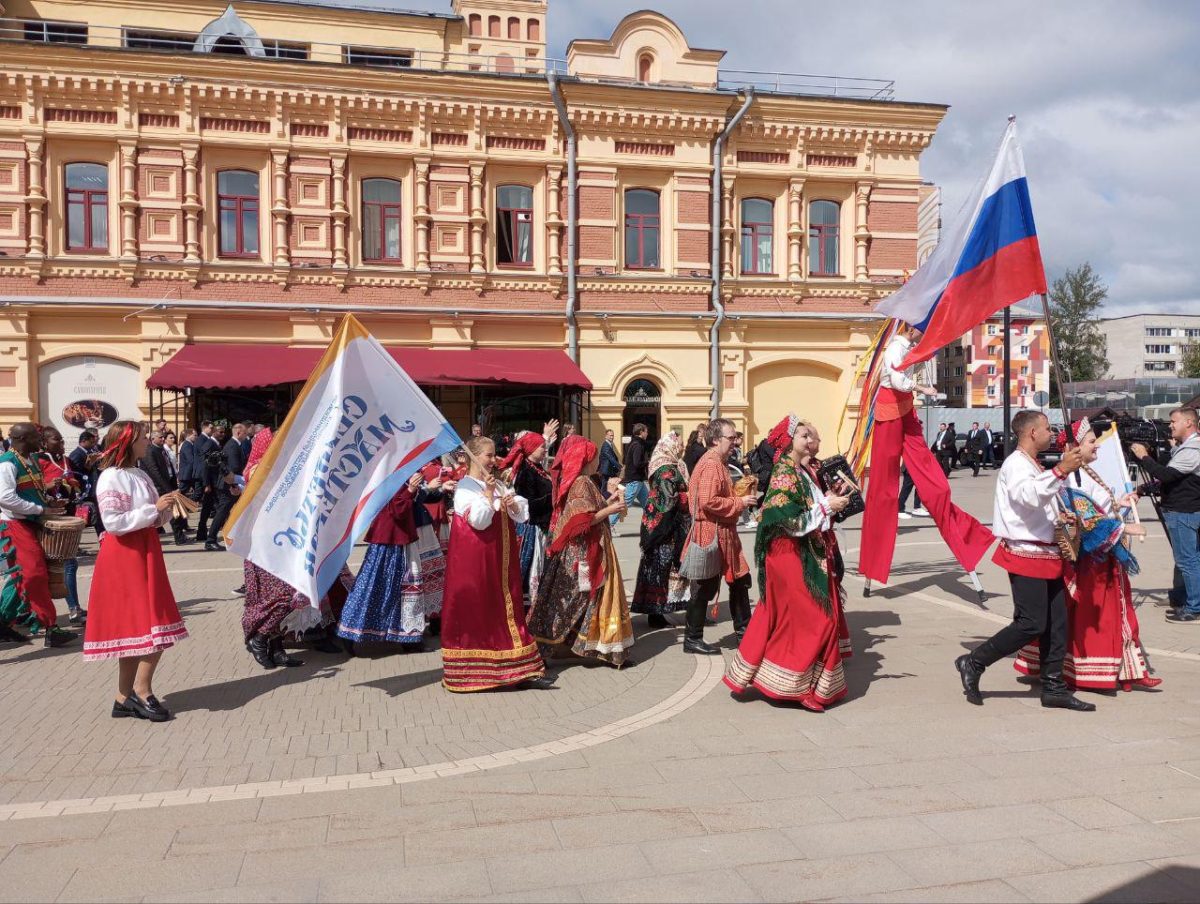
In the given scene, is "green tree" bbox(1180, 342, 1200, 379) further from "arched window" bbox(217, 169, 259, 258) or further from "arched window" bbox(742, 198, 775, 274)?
"arched window" bbox(217, 169, 259, 258)

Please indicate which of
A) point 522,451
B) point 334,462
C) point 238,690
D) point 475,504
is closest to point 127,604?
point 238,690

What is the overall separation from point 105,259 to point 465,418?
8.08 meters

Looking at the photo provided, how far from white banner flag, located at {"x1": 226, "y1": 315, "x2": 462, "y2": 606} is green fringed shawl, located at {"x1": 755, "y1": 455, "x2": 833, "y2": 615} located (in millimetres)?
2085

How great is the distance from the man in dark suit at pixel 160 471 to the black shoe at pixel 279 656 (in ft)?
13.9

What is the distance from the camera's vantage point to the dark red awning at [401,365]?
18484 mm

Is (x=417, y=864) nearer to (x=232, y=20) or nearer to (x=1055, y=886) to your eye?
(x=1055, y=886)

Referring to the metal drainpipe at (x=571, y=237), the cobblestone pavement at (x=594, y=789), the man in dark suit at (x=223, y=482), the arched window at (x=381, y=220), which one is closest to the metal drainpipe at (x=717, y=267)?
the metal drainpipe at (x=571, y=237)

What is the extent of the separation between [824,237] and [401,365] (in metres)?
11.5

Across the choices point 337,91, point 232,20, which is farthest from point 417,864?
point 232,20

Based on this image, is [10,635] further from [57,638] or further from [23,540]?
[23,540]

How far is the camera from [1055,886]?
12.1ft

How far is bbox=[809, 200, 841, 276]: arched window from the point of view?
23.4m

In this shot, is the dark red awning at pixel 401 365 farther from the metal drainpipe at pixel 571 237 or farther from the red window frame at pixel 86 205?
the red window frame at pixel 86 205

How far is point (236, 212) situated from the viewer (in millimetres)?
20359
